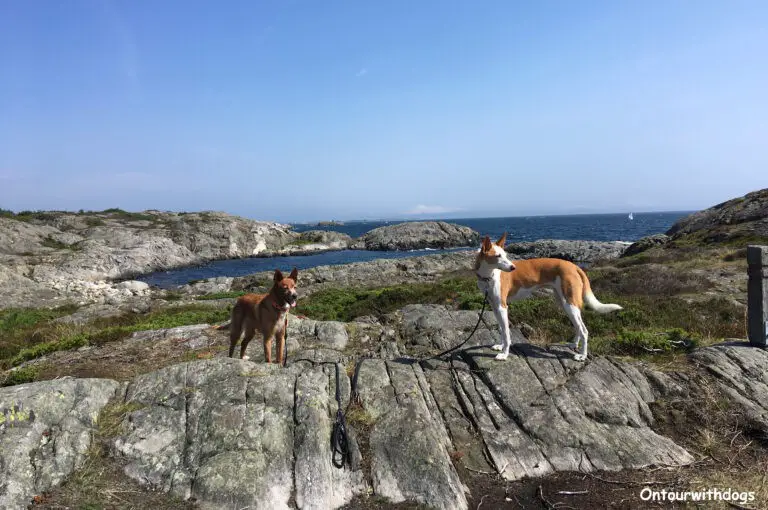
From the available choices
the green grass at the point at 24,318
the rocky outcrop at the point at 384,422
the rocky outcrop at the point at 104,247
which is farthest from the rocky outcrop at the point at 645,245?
the rocky outcrop at the point at 104,247

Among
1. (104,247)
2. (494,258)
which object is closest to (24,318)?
(494,258)

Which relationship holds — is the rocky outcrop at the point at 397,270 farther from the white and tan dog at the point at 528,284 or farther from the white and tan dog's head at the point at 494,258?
the white and tan dog's head at the point at 494,258

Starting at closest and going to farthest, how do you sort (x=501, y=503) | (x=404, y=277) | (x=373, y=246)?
(x=501, y=503)
(x=404, y=277)
(x=373, y=246)

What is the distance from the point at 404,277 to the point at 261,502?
32850mm

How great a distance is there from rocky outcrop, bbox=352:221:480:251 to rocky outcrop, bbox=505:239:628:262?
2394 cm

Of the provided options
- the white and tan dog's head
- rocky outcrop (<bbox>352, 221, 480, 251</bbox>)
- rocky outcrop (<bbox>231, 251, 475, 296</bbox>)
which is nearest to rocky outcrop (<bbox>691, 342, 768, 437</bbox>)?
the white and tan dog's head

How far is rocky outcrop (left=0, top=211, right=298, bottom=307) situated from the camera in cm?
3634

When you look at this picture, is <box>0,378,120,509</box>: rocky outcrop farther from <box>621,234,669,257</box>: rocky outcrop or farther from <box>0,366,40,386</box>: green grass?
<box>621,234,669,257</box>: rocky outcrop

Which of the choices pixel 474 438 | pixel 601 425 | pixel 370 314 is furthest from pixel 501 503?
pixel 370 314

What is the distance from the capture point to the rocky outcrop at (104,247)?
119ft

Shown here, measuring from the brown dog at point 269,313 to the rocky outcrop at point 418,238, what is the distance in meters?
70.2

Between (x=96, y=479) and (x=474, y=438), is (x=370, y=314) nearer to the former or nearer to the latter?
(x=474, y=438)

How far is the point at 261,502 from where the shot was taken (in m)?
5.04

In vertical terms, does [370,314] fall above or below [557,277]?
below
